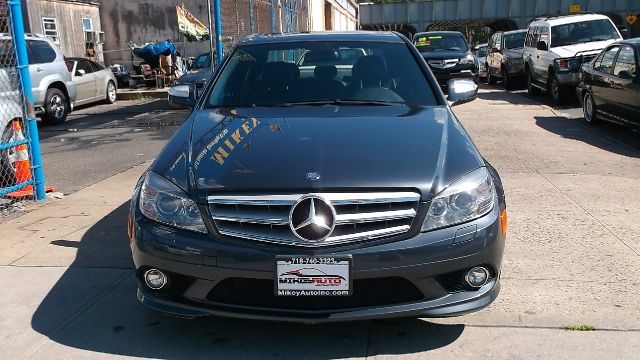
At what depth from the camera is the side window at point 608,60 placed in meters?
10.3

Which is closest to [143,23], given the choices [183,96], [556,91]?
[556,91]

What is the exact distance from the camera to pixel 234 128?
3846 millimetres

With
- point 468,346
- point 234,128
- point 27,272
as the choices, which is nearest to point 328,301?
point 468,346

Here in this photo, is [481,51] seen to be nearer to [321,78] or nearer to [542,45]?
[542,45]

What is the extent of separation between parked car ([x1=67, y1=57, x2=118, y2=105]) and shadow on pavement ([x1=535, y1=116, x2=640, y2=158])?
10.7m

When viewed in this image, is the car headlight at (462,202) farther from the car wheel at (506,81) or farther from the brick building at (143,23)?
the brick building at (143,23)

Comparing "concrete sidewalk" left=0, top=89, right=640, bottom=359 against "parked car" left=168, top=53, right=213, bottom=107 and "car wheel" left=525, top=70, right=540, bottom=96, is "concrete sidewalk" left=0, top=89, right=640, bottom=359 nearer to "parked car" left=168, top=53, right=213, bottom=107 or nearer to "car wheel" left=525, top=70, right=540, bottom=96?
"parked car" left=168, top=53, right=213, bottom=107

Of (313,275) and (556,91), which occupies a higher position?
(313,275)

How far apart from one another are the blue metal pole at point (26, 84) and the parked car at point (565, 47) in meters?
10.9

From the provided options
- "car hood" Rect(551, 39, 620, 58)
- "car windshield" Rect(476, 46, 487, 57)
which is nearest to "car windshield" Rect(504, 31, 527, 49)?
"car hood" Rect(551, 39, 620, 58)

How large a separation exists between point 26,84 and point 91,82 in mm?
10313

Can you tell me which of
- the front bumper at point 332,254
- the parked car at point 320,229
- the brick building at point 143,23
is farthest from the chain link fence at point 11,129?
the brick building at point 143,23

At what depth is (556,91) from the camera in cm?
1384

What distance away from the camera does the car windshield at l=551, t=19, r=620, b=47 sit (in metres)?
14.0
